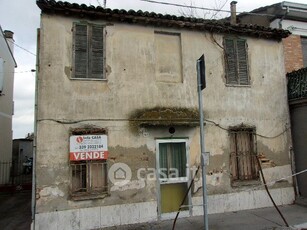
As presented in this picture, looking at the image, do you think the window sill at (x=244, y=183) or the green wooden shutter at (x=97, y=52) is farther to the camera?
the window sill at (x=244, y=183)

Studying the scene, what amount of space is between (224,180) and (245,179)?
2.66ft

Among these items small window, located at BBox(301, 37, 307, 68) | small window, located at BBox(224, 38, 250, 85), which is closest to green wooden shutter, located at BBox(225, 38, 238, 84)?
small window, located at BBox(224, 38, 250, 85)

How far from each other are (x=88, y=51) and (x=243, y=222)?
626cm

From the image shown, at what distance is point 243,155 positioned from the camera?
965 cm

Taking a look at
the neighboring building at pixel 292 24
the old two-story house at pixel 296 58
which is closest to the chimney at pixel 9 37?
the old two-story house at pixel 296 58

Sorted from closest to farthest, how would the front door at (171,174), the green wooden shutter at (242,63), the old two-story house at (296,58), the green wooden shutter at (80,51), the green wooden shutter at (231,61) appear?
the green wooden shutter at (80,51), the front door at (171,174), the green wooden shutter at (231,61), the green wooden shutter at (242,63), the old two-story house at (296,58)

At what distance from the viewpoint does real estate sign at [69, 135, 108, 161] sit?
7.90 metres

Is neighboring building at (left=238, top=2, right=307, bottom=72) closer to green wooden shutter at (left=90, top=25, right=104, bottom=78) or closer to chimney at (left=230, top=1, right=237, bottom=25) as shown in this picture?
chimney at (left=230, top=1, right=237, bottom=25)

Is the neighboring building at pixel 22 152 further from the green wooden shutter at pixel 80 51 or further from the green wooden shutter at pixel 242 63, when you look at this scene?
the green wooden shutter at pixel 242 63

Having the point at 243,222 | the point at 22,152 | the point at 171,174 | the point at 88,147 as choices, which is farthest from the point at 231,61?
the point at 22,152

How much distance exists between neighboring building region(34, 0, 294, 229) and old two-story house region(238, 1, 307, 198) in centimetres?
36

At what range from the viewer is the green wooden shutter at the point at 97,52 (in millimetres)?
8425

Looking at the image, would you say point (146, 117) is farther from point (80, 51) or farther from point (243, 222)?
point (243, 222)

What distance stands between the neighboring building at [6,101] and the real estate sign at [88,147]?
10.2 meters
